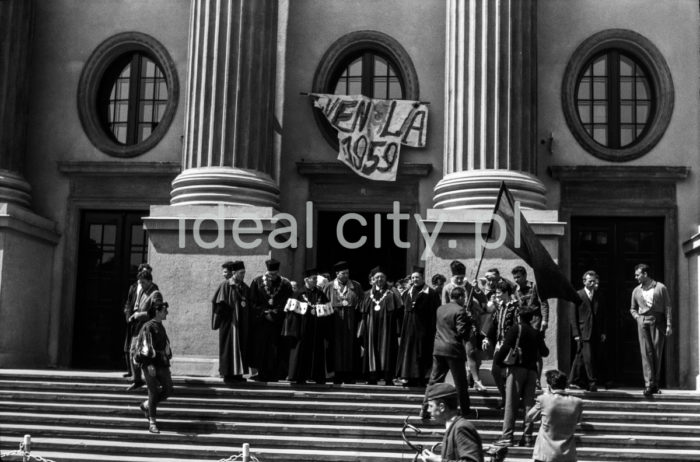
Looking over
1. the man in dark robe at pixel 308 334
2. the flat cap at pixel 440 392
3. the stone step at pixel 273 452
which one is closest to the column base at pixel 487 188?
the man in dark robe at pixel 308 334

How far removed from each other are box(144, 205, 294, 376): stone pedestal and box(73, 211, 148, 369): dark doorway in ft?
10.1

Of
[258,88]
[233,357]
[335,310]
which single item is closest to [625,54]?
[258,88]

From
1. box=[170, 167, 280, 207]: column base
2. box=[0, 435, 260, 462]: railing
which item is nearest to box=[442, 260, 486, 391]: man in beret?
box=[0, 435, 260, 462]: railing

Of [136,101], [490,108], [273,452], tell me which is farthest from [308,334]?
[136,101]

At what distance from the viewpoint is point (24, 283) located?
20.8 m

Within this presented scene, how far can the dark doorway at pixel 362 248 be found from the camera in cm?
2127

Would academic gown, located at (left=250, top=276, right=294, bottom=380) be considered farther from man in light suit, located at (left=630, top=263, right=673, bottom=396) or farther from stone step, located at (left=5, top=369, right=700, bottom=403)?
man in light suit, located at (left=630, top=263, right=673, bottom=396)

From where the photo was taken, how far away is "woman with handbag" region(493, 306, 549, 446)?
13.5 m

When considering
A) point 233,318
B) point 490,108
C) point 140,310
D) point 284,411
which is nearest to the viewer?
point 284,411

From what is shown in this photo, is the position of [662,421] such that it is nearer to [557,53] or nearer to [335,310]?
[335,310]

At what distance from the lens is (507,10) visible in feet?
63.6

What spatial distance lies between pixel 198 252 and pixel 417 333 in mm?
4981

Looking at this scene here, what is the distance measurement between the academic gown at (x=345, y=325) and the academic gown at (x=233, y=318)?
1.37 meters

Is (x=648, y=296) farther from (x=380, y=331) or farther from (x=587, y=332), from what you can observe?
Result: (x=380, y=331)
